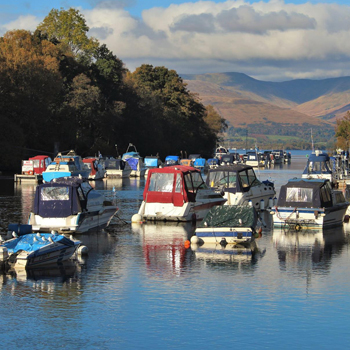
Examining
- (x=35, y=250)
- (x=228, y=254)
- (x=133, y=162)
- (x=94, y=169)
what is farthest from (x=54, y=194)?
(x=133, y=162)

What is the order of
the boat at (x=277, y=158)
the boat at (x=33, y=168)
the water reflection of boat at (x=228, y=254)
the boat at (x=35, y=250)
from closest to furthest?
the boat at (x=35, y=250), the water reflection of boat at (x=228, y=254), the boat at (x=33, y=168), the boat at (x=277, y=158)

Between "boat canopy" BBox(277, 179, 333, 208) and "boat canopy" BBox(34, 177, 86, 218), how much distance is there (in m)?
10.6

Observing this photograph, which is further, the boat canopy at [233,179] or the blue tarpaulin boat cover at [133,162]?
the blue tarpaulin boat cover at [133,162]

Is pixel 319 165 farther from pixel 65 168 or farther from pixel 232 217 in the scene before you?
pixel 232 217

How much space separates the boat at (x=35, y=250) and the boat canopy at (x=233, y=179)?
18.3m

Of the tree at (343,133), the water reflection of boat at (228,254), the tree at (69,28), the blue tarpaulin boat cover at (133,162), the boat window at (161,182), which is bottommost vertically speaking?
the water reflection of boat at (228,254)

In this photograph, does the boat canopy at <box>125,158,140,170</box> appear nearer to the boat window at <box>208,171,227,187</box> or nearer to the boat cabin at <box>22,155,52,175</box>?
the boat cabin at <box>22,155,52,175</box>

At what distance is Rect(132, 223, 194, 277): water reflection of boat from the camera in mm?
25125

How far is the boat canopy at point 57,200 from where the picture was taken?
3134cm

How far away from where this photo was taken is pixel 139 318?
1862cm

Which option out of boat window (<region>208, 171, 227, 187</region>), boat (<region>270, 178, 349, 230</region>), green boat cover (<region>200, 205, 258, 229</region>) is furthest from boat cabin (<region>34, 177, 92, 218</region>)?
boat window (<region>208, 171, 227, 187</region>)

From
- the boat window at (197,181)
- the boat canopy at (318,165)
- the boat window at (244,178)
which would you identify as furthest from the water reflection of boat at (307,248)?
the boat canopy at (318,165)

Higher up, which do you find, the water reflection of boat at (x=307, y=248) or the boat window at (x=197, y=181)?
the boat window at (x=197, y=181)

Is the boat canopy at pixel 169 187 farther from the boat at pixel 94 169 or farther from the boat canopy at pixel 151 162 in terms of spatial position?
the boat canopy at pixel 151 162
